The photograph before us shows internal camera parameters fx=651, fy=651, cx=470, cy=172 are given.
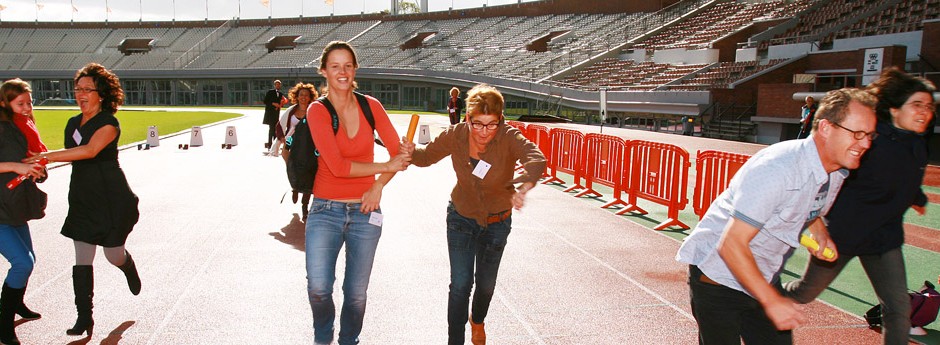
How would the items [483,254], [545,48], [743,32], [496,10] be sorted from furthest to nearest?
1. [496,10]
2. [545,48]
3. [743,32]
4. [483,254]

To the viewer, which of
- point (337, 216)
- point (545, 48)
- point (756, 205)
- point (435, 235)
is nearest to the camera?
point (756, 205)

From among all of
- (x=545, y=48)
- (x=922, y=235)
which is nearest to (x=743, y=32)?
(x=545, y=48)

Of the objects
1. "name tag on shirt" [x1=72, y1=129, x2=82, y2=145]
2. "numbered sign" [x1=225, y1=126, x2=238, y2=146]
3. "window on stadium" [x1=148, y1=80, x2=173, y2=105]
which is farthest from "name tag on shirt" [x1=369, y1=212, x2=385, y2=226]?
"window on stadium" [x1=148, y1=80, x2=173, y2=105]

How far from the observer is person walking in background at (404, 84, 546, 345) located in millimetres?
3949

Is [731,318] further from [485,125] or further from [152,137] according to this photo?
[152,137]

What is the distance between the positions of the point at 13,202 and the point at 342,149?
Result: 8.03 feet

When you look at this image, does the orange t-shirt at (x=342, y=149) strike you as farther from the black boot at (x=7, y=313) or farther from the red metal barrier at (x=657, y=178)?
the red metal barrier at (x=657, y=178)

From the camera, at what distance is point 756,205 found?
2492 millimetres

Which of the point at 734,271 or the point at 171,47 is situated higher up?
the point at 171,47

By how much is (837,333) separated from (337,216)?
3915mm

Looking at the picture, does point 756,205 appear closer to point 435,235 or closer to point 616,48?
point 435,235

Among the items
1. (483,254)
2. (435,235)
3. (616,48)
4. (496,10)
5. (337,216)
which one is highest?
(496,10)

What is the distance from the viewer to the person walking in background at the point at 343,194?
11.9ft

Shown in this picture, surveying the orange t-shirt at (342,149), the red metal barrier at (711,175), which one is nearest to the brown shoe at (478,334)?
the orange t-shirt at (342,149)
